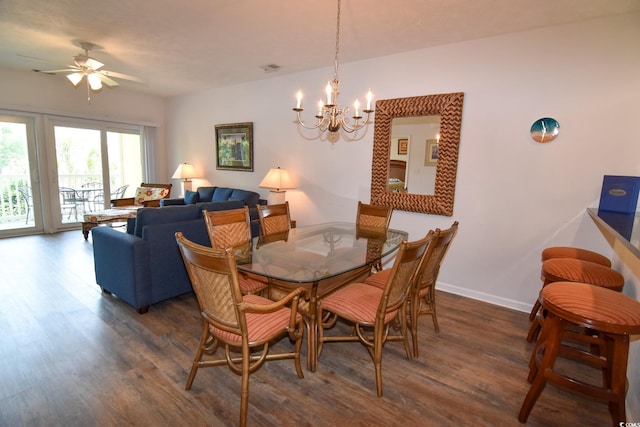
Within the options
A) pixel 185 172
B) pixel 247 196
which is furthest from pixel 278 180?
pixel 185 172

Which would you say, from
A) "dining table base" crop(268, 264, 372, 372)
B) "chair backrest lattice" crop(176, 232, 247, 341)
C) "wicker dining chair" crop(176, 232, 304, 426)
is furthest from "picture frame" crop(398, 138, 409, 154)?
"chair backrest lattice" crop(176, 232, 247, 341)

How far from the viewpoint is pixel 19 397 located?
1.73 m

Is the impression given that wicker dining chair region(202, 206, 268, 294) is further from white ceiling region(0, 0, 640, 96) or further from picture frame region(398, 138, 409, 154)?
picture frame region(398, 138, 409, 154)

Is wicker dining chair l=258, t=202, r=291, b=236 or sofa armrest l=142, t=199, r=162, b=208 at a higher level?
wicker dining chair l=258, t=202, r=291, b=236

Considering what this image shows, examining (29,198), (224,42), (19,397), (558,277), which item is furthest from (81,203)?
(558,277)

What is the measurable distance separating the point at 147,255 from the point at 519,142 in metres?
3.55

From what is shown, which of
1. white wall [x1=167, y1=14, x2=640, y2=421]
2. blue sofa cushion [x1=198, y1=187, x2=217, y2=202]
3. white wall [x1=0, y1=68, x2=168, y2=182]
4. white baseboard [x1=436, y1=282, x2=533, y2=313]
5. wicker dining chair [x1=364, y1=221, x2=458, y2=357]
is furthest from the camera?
blue sofa cushion [x1=198, y1=187, x2=217, y2=202]

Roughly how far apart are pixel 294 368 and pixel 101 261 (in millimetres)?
2244

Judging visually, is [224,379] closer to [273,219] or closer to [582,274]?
[273,219]

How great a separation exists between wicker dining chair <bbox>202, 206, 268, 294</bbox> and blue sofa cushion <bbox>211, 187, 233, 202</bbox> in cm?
268

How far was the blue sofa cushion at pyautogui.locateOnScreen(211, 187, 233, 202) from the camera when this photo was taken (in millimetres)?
5199

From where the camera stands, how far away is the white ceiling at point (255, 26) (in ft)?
8.11

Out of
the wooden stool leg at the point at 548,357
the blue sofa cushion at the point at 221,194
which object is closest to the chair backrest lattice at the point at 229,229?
the wooden stool leg at the point at 548,357

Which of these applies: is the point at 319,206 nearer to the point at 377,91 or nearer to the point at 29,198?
the point at 377,91
